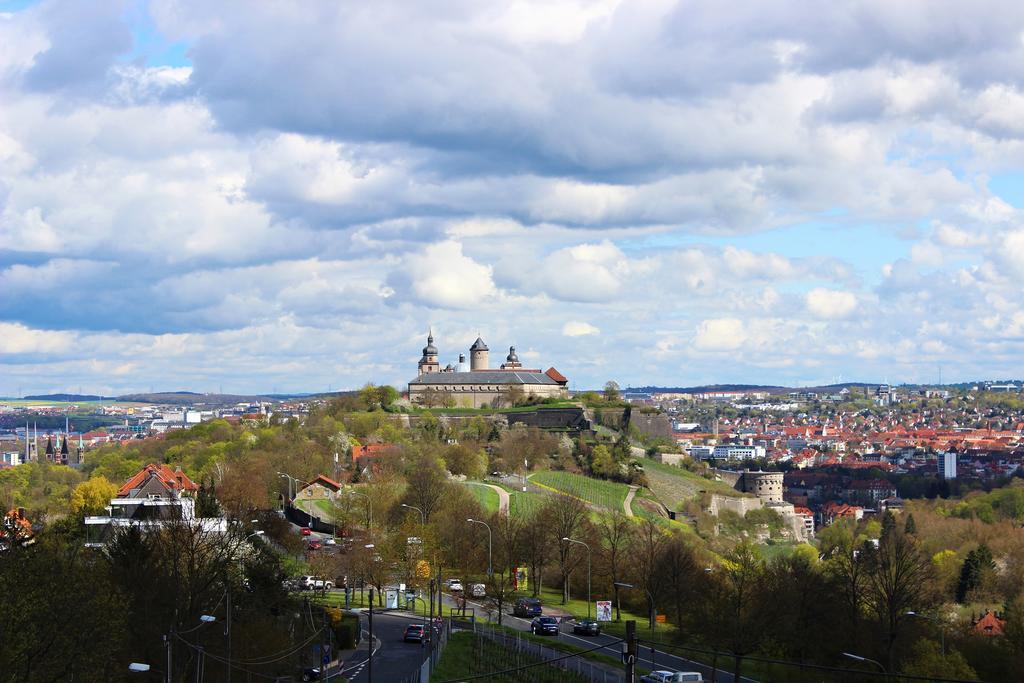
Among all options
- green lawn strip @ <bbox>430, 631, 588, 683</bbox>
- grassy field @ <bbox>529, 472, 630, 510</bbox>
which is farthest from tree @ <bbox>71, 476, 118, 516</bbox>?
green lawn strip @ <bbox>430, 631, 588, 683</bbox>

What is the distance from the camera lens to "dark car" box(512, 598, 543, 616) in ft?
263

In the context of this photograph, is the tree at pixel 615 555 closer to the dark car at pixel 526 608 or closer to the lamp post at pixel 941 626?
the dark car at pixel 526 608

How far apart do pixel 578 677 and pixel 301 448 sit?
99537mm

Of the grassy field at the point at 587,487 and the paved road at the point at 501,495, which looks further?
the grassy field at the point at 587,487

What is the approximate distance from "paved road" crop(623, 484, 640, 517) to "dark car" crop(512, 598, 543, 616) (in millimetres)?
59346

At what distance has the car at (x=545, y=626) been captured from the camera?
232ft

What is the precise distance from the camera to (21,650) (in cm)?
3497

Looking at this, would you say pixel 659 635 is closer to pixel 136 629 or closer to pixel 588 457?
pixel 136 629

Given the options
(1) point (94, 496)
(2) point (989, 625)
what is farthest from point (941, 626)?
(1) point (94, 496)

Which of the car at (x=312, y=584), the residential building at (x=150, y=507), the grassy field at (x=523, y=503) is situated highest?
the residential building at (x=150, y=507)

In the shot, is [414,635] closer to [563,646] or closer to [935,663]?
[563,646]

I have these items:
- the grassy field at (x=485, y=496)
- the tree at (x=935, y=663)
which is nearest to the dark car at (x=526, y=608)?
the tree at (x=935, y=663)

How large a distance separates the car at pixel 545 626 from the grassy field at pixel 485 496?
38.4 m

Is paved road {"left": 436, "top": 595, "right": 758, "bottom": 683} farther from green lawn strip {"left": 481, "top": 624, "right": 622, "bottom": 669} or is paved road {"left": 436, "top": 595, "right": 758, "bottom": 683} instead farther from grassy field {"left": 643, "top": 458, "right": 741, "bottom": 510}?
grassy field {"left": 643, "top": 458, "right": 741, "bottom": 510}
